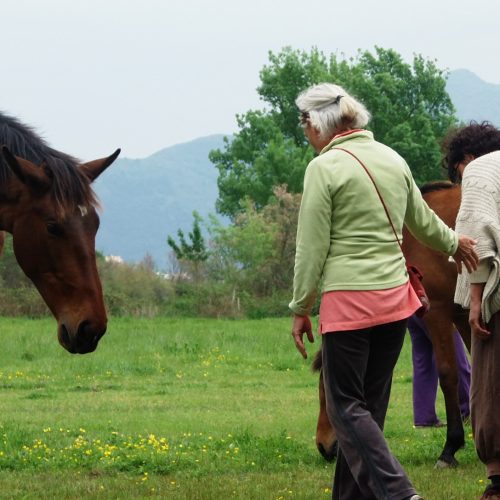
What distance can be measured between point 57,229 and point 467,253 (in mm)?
2167

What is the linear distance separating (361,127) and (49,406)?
7.37 metres

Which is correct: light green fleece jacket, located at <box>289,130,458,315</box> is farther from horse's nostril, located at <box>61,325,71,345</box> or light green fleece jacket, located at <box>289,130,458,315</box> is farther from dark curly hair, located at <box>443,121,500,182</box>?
dark curly hair, located at <box>443,121,500,182</box>

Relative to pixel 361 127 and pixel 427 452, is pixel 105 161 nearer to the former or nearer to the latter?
pixel 361 127

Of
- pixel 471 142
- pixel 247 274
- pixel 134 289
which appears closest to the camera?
pixel 471 142

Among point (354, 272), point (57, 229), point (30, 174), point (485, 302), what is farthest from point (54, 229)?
point (485, 302)

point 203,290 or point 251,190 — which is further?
point 251,190

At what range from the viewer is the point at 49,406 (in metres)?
11.5

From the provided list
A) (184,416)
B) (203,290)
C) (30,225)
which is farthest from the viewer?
(203,290)

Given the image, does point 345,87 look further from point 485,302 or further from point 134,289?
point 485,302

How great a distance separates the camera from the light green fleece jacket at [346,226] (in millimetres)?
4758

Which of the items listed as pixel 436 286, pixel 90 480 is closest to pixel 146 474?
pixel 90 480

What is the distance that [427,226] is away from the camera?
206 inches

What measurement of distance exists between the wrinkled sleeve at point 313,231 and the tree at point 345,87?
1982 inches

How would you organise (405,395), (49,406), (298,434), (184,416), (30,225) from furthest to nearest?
Answer: (405,395) → (49,406) → (184,416) → (298,434) → (30,225)
